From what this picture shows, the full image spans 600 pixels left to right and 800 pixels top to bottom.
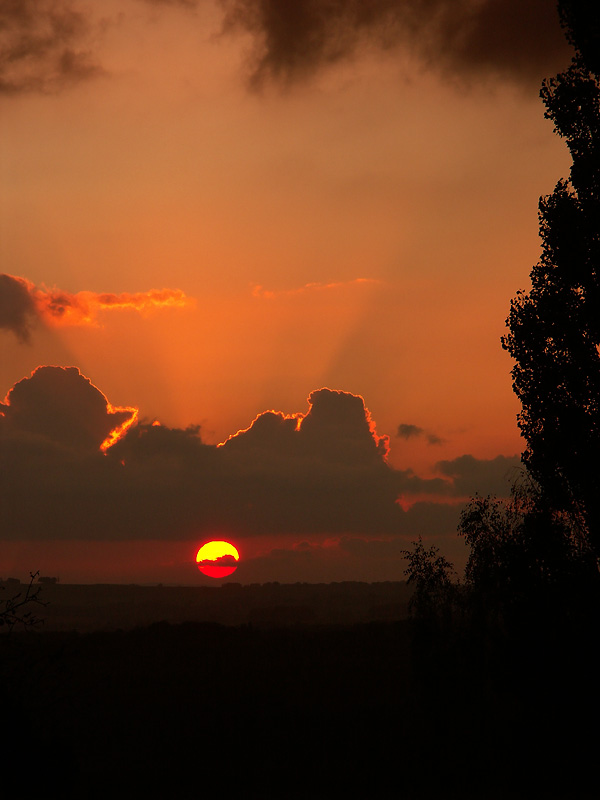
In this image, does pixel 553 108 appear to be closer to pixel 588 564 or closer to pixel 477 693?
pixel 588 564


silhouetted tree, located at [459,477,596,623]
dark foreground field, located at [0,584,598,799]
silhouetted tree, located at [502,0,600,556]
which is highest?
silhouetted tree, located at [502,0,600,556]

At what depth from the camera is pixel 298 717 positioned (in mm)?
74312

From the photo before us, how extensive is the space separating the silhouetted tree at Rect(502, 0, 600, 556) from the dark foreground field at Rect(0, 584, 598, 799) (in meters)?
6.81

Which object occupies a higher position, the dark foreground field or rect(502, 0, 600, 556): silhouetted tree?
rect(502, 0, 600, 556): silhouetted tree

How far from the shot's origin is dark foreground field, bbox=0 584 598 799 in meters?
21.7

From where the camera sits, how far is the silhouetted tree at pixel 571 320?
1087 inches

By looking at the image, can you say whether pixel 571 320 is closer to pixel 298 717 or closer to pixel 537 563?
pixel 537 563

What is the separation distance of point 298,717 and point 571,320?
2253 inches

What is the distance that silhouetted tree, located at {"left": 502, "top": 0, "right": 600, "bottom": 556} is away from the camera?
2761cm

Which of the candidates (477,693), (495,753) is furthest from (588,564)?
(495,753)

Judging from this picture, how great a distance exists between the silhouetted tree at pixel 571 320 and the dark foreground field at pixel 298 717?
22.3 ft

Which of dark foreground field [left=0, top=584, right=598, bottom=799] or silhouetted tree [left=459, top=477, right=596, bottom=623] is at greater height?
silhouetted tree [left=459, top=477, right=596, bottom=623]

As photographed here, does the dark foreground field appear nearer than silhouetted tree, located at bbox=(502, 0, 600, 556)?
Yes

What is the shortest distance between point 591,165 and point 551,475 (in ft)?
36.4
